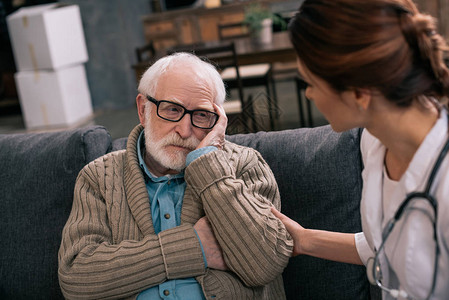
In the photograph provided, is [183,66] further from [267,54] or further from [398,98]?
[267,54]

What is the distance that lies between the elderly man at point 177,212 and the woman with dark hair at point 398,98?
441mm

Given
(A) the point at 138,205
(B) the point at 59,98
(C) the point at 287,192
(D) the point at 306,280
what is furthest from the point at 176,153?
(B) the point at 59,98

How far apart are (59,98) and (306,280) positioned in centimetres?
518

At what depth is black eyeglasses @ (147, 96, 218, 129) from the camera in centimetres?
165

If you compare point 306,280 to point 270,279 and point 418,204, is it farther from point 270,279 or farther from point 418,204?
point 418,204

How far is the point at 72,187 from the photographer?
1.87 meters

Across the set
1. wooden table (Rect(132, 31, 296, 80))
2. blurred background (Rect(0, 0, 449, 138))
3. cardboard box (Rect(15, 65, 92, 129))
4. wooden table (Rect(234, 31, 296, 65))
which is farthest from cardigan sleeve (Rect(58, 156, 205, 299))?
cardboard box (Rect(15, 65, 92, 129))

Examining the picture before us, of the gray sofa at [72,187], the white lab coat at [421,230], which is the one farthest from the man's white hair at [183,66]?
the white lab coat at [421,230]

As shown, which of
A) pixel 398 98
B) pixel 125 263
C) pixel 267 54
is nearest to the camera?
pixel 398 98

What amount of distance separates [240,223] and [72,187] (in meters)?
0.76

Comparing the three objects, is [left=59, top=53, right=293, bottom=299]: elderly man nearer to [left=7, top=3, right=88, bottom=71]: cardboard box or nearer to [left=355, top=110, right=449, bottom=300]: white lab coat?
[left=355, top=110, right=449, bottom=300]: white lab coat

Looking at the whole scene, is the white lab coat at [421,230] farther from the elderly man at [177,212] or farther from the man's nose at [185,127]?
the man's nose at [185,127]

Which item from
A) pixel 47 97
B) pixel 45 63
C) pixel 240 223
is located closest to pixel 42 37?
pixel 45 63

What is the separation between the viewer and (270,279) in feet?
4.71
